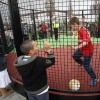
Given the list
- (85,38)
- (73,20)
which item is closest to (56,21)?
(73,20)

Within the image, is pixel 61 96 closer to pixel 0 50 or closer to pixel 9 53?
pixel 0 50

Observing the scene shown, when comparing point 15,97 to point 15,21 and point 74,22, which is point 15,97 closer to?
point 15,21

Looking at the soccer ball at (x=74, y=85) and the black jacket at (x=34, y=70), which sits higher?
the black jacket at (x=34, y=70)

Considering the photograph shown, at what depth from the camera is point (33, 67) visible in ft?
6.48

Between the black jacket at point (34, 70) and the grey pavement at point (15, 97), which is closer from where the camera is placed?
the black jacket at point (34, 70)

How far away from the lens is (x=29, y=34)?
304 centimetres

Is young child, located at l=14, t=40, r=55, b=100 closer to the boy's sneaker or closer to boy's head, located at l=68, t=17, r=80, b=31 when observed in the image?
boy's head, located at l=68, t=17, r=80, b=31

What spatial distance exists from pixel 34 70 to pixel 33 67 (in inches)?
1.9

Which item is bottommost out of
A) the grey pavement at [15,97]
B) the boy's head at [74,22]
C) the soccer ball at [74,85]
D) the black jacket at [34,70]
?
the grey pavement at [15,97]

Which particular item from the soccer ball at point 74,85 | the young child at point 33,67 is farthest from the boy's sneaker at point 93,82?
the young child at point 33,67

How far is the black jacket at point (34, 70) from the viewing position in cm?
195

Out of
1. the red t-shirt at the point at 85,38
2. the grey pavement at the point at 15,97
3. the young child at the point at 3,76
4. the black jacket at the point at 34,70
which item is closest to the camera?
the black jacket at the point at 34,70

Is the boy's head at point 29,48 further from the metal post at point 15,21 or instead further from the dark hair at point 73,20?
the dark hair at point 73,20

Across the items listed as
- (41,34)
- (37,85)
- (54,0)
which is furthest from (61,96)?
(54,0)
